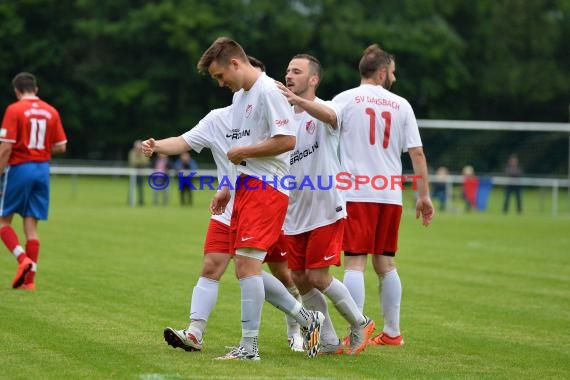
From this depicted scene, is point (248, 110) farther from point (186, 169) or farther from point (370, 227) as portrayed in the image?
point (186, 169)

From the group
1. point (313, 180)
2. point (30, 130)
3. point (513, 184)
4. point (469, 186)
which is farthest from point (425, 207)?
point (513, 184)

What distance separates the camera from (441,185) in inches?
1283

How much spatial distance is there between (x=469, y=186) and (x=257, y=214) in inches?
1026

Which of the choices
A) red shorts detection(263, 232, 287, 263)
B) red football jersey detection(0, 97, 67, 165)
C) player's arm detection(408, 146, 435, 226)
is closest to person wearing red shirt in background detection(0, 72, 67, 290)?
red football jersey detection(0, 97, 67, 165)

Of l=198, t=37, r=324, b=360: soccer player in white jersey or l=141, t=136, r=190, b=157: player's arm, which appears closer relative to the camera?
l=198, t=37, r=324, b=360: soccer player in white jersey

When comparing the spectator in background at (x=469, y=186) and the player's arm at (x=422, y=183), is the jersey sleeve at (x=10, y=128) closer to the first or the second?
the player's arm at (x=422, y=183)

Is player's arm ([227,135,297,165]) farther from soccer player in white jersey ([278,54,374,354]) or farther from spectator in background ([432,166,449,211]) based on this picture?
spectator in background ([432,166,449,211])

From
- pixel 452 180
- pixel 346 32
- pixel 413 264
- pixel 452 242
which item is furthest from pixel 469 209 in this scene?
pixel 346 32

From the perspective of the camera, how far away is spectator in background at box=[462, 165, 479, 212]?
32037mm

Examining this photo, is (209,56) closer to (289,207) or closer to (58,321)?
(289,207)

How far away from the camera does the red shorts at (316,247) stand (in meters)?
7.67

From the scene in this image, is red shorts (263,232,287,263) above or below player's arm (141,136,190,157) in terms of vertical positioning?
below

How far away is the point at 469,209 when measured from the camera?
33.6 meters

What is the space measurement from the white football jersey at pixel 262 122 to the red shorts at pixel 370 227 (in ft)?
3.96
